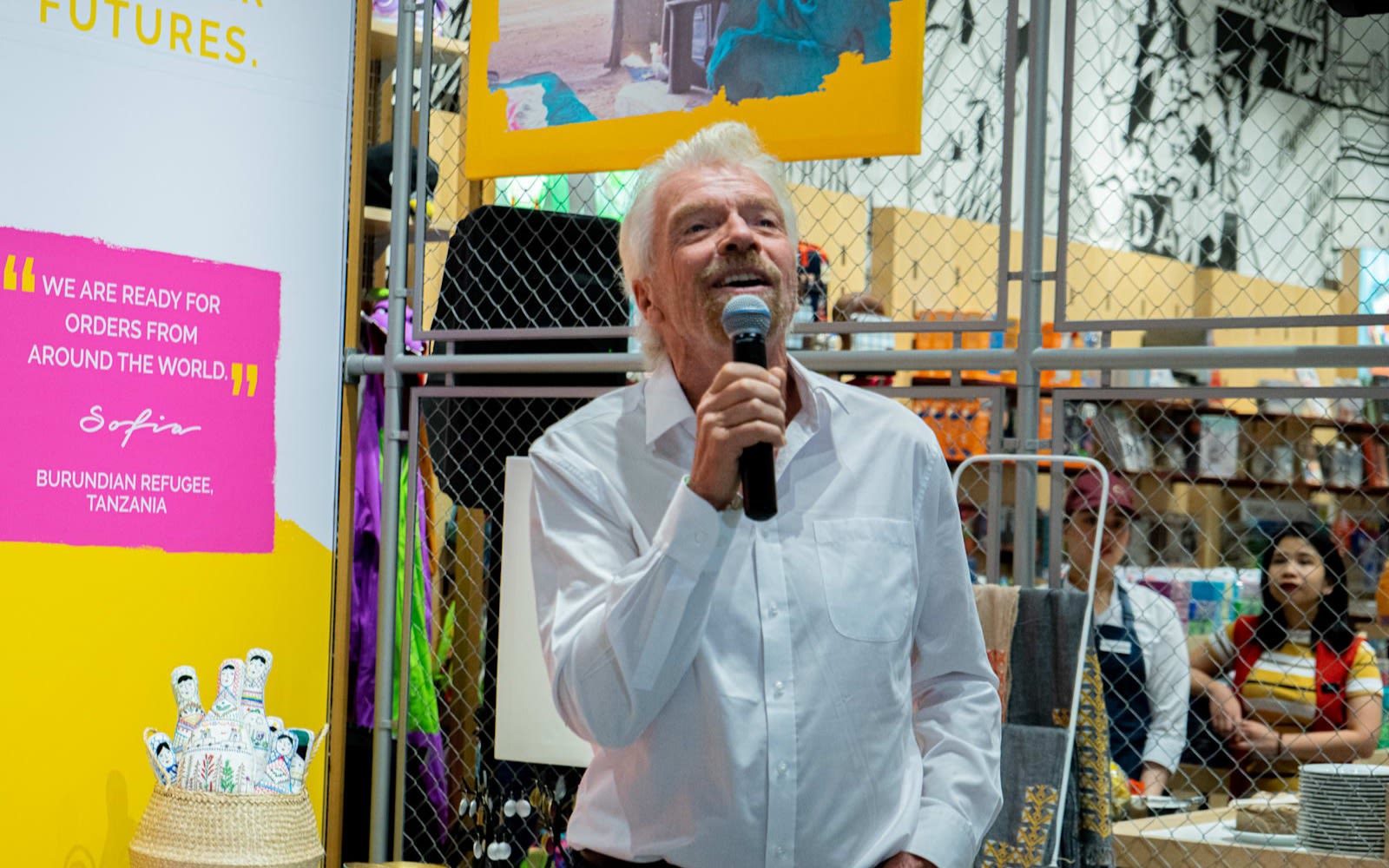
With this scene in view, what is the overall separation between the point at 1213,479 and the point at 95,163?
4.02 metres

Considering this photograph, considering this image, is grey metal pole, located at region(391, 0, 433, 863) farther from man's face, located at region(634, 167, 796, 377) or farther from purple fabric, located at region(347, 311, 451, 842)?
man's face, located at region(634, 167, 796, 377)

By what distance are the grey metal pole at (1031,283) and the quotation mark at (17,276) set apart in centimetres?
216

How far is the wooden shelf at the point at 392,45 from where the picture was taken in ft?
14.6

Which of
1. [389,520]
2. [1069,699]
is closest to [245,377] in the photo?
[389,520]

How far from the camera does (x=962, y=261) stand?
588cm

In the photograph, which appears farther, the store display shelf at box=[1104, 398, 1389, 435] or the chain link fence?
the store display shelf at box=[1104, 398, 1389, 435]

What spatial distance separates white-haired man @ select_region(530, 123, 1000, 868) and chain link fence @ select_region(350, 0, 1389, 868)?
124 cm

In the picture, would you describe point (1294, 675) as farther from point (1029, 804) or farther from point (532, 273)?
point (532, 273)

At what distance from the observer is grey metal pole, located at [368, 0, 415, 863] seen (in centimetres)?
385

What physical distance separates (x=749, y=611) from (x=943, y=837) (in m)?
0.34

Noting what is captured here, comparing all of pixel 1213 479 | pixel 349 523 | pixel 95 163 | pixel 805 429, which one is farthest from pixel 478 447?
pixel 1213 479

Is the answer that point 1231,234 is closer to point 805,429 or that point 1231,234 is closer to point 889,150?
point 889,150

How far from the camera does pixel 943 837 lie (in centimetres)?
168

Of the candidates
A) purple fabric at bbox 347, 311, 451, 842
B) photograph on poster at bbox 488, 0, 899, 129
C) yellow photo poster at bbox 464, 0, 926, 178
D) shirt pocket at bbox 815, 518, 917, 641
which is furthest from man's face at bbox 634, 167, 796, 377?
purple fabric at bbox 347, 311, 451, 842
